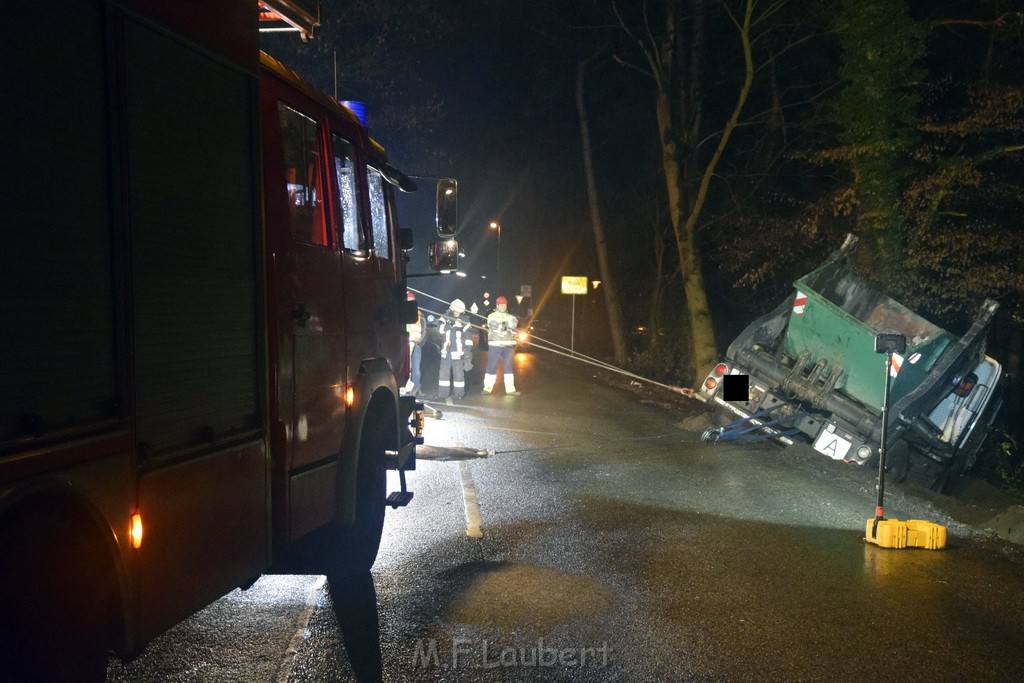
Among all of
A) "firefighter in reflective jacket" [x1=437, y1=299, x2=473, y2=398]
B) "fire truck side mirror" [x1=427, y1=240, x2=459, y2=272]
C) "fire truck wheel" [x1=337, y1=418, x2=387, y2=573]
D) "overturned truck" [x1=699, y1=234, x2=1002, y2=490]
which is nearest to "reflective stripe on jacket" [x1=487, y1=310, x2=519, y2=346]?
"firefighter in reflective jacket" [x1=437, y1=299, x2=473, y2=398]

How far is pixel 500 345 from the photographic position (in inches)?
655

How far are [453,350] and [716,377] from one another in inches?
228

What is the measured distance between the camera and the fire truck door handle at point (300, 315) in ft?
14.9

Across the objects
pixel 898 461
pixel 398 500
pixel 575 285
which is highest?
pixel 575 285

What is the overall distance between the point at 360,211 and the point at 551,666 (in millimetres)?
2920

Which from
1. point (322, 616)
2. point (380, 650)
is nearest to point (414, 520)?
point (322, 616)

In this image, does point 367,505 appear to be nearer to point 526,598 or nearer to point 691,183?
point 526,598

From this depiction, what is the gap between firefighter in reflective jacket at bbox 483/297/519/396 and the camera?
1645cm

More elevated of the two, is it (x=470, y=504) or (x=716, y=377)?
(x=716, y=377)

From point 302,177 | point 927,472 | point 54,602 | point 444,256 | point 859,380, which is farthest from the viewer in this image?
point 927,472

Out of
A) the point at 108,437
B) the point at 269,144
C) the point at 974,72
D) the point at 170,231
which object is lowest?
the point at 108,437

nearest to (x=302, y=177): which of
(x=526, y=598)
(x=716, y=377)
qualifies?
(x=526, y=598)

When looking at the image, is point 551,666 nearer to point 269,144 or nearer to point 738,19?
point 269,144

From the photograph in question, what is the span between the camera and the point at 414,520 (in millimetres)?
7594
